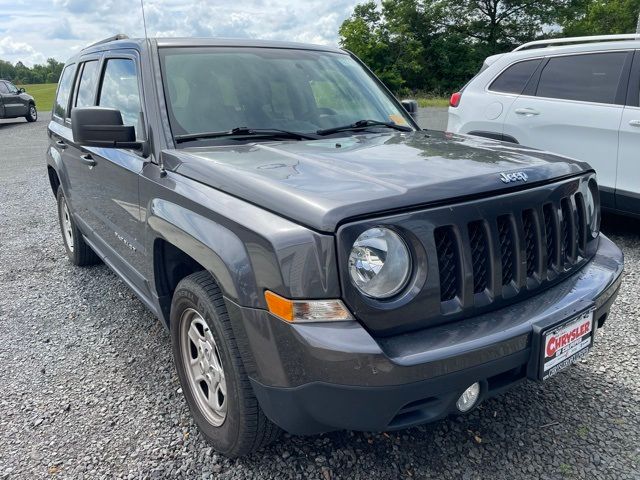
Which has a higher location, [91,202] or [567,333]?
[91,202]

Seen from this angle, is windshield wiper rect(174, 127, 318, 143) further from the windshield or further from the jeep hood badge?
the jeep hood badge

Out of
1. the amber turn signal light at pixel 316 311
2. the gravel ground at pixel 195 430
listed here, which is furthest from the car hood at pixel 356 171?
the gravel ground at pixel 195 430

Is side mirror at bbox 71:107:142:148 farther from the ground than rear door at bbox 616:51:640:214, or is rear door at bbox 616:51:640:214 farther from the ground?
side mirror at bbox 71:107:142:148

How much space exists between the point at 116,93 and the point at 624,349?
3470 mm

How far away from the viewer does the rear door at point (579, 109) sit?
4926 millimetres

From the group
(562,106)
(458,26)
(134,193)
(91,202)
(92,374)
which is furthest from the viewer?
(458,26)

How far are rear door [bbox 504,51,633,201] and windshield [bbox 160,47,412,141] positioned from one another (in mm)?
2392

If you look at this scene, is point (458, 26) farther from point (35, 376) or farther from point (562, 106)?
point (35, 376)

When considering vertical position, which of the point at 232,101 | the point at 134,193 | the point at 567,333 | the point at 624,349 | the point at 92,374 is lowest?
the point at 624,349

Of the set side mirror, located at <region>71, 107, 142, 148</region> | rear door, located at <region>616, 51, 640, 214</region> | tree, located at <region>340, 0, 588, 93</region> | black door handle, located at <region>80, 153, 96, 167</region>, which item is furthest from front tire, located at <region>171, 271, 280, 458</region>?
tree, located at <region>340, 0, 588, 93</region>

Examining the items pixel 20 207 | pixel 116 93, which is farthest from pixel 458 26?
pixel 116 93

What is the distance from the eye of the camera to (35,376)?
3160 millimetres

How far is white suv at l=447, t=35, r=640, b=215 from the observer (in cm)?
484

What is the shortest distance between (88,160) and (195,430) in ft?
6.79
